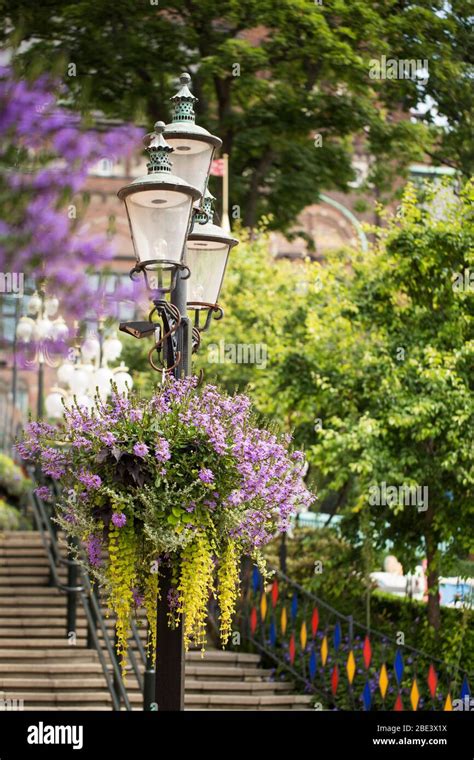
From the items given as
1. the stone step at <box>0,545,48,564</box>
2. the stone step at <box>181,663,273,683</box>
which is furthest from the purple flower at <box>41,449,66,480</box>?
the stone step at <box>0,545,48,564</box>

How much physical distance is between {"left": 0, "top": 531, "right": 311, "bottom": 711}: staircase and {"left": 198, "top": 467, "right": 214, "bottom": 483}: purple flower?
→ 23.3 ft

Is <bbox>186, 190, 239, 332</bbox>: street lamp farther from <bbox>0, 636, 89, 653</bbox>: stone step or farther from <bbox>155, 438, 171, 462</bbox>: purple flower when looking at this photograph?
<bbox>0, 636, 89, 653</bbox>: stone step

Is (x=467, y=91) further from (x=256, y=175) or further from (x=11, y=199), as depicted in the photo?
(x=11, y=199)

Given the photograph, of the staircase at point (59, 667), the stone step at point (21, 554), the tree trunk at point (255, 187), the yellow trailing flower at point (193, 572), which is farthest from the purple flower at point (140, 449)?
the tree trunk at point (255, 187)

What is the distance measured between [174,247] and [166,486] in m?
1.34

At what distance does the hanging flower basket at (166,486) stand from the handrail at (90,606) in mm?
4710

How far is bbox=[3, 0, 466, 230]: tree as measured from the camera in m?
17.8

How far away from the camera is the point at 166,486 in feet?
18.5

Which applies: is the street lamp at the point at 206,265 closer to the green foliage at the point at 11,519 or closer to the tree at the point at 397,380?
the tree at the point at 397,380

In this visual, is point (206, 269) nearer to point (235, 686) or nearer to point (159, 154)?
point (159, 154)

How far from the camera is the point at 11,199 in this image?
1698 cm

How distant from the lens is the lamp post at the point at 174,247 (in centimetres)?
589
